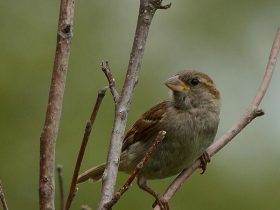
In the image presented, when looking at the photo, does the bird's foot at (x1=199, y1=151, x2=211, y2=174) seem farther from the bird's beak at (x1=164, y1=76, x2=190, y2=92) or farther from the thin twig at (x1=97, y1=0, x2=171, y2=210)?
the thin twig at (x1=97, y1=0, x2=171, y2=210)

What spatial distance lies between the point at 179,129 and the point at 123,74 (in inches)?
139

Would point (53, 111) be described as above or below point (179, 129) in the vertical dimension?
above

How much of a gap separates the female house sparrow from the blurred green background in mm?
1421

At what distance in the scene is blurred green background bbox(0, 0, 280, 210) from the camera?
299 inches

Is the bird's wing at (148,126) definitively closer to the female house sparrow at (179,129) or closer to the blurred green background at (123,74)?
the female house sparrow at (179,129)

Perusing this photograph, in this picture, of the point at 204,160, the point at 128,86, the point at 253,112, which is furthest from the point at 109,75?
the point at 204,160

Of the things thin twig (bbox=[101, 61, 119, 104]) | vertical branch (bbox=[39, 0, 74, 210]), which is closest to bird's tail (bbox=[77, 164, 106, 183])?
thin twig (bbox=[101, 61, 119, 104])

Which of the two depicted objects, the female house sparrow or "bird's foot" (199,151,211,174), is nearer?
"bird's foot" (199,151,211,174)

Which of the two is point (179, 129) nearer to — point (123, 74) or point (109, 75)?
point (109, 75)

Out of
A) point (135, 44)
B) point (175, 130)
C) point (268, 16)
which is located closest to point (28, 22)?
point (268, 16)

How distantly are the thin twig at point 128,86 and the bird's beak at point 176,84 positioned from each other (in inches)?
78.7

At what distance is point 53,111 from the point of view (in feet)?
8.41

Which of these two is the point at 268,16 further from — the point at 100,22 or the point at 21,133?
the point at 21,133

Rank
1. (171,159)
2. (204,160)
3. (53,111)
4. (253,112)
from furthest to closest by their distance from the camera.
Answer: (171,159) → (204,160) → (253,112) → (53,111)
